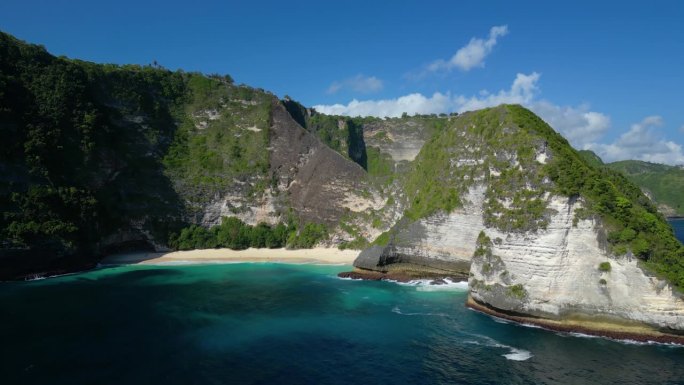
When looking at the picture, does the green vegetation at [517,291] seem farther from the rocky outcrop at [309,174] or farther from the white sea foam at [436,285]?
the rocky outcrop at [309,174]

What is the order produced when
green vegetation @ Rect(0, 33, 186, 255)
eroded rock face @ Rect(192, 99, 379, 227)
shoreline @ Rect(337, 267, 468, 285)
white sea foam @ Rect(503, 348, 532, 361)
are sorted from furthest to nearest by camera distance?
1. eroded rock face @ Rect(192, 99, 379, 227)
2. green vegetation @ Rect(0, 33, 186, 255)
3. shoreline @ Rect(337, 267, 468, 285)
4. white sea foam @ Rect(503, 348, 532, 361)

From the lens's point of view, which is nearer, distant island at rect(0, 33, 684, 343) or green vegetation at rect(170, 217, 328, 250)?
distant island at rect(0, 33, 684, 343)

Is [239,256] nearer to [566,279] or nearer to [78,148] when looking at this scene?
[78,148]

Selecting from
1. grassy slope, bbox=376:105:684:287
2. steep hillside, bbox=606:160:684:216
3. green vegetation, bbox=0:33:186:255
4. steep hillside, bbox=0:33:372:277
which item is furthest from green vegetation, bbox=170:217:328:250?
steep hillside, bbox=606:160:684:216

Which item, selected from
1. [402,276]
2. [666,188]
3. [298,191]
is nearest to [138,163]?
[298,191]

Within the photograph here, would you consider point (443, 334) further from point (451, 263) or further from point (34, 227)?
point (34, 227)

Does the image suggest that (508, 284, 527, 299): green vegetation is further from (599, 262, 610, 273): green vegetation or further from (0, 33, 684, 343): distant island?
(599, 262, 610, 273): green vegetation

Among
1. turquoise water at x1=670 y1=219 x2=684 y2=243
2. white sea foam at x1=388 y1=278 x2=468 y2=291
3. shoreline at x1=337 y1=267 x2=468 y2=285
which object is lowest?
white sea foam at x1=388 y1=278 x2=468 y2=291
